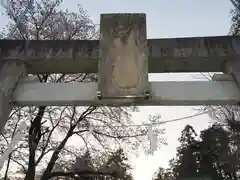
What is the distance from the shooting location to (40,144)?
9.94 meters

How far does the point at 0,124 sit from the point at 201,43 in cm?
315

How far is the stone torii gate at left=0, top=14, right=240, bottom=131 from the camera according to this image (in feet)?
14.8

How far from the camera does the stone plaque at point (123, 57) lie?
14.6ft

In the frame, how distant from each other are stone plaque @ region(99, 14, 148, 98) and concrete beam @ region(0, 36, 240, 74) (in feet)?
0.98

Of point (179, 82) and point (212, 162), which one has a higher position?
point (212, 162)

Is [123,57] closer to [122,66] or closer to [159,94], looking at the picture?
[122,66]

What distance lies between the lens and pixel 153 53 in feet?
16.0

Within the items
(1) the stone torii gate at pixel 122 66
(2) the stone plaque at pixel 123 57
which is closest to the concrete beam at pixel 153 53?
(1) the stone torii gate at pixel 122 66

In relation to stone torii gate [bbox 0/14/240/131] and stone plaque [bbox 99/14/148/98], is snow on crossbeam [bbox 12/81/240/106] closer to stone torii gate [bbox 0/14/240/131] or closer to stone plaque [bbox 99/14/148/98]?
stone torii gate [bbox 0/14/240/131]

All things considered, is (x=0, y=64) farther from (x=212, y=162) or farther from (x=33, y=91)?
(x=212, y=162)

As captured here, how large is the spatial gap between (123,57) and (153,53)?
20.7 inches

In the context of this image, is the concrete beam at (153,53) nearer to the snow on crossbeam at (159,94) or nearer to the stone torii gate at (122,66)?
the stone torii gate at (122,66)

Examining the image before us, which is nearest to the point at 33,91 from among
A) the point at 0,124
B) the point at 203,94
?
the point at 0,124

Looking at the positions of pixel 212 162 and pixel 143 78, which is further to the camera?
pixel 212 162
